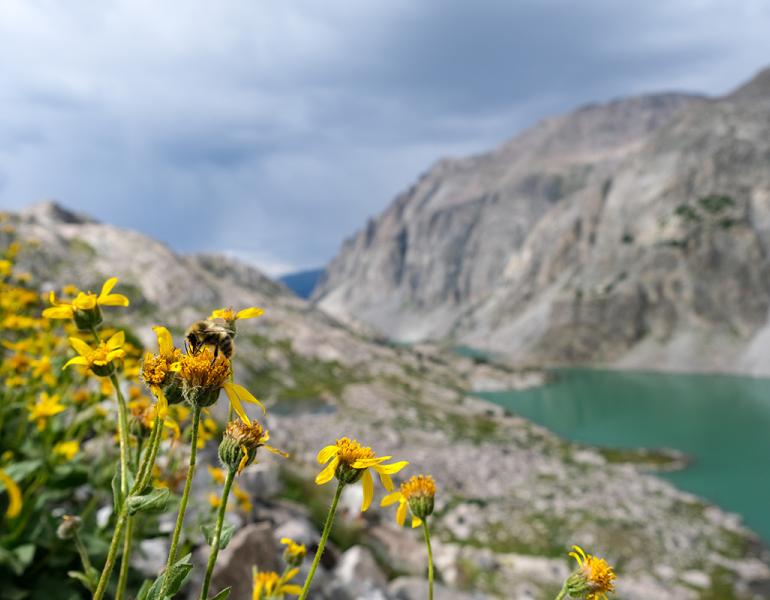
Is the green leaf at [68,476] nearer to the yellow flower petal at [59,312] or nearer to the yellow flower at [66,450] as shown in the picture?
the yellow flower at [66,450]

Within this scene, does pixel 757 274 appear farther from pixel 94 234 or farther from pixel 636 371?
pixel 94 234

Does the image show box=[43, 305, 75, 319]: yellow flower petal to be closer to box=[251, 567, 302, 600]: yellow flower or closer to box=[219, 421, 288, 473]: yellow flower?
box=[219, 421, 288, 473]: yellow flower

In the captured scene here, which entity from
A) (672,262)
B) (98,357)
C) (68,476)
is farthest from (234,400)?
(672,262)

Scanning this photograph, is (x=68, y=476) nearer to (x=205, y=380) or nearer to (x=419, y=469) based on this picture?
(x=205, y=380)

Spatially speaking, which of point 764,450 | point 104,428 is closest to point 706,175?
point 764,450

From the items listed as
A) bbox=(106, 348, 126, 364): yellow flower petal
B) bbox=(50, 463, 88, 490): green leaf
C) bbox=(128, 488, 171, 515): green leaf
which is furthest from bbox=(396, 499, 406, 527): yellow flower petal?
bbox=(50, 463, 88, 490): green leaf

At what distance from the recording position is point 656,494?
28.2 metres

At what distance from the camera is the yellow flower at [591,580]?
5.27ft

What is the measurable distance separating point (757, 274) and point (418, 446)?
106 meters

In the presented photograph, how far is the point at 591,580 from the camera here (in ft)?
5.33

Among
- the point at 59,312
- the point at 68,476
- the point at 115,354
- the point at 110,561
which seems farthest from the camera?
the point at 68,476

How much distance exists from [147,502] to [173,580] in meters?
0.21

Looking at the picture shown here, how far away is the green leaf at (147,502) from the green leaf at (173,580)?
0.51 ft

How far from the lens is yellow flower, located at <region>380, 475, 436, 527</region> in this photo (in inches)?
77.8
